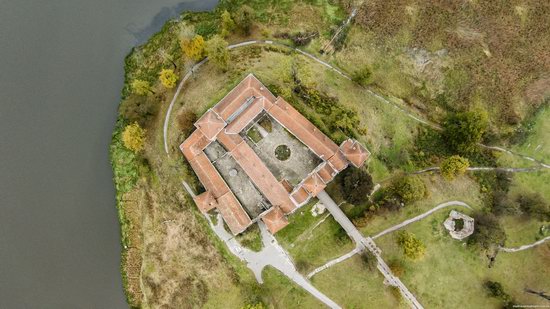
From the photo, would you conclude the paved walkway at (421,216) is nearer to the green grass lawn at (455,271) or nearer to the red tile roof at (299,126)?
the green grass lawn at (455,271)

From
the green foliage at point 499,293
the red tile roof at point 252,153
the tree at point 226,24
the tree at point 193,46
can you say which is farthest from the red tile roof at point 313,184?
the green foliage at point 499,293

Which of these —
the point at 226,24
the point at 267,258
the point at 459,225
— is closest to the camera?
the point at 267,258

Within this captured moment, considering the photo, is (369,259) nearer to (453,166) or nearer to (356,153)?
(356,153)

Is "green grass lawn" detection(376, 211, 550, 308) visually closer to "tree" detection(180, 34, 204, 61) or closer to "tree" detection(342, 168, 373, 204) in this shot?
"tree" detection(342, 168, 373, 204)

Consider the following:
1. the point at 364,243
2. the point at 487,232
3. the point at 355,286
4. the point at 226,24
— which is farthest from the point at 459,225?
the point at 226,24

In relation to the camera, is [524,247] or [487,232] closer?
[487,232]

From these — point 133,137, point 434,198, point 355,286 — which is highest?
point 133,137

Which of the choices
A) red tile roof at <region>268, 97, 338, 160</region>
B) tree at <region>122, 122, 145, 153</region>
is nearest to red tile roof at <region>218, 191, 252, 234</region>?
red tile roof at <region>268, 97, 338, 160</region>
